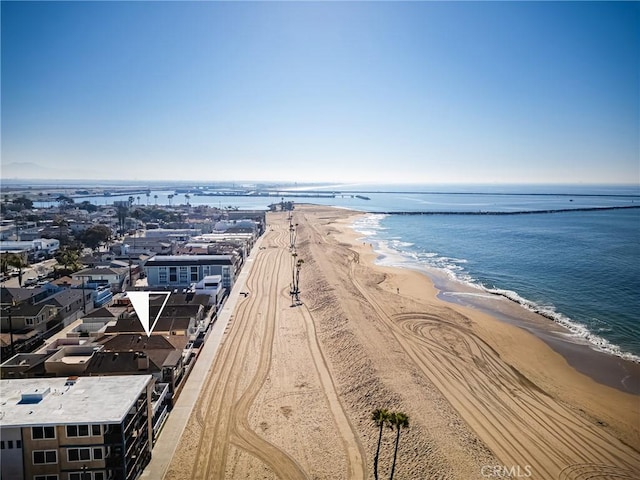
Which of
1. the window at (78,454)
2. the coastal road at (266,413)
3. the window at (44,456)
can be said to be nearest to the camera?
the window at (44,456)

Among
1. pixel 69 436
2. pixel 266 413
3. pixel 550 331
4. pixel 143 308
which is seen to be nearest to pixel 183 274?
pixel 143 308

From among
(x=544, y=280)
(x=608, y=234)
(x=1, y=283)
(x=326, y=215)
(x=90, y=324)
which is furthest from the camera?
(x=326, y=215)

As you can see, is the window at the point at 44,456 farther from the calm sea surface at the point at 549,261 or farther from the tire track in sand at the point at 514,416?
the calm sea surface at the point at 549,261

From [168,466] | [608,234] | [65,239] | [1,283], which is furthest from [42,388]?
[608,234]

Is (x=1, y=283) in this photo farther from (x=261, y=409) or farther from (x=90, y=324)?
(x=261, y=409)

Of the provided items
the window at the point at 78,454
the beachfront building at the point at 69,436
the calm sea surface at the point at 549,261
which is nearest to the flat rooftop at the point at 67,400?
the beachfront building at the point at 69,436

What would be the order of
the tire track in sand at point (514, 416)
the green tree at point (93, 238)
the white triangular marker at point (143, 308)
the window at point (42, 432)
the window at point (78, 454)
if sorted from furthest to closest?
the green tree at point (93, 238) → the white triangular marker at point (143, 308) → the tire track in sand at point (514, 416) → the window at point (78, 454) → the window at point (42, 432)

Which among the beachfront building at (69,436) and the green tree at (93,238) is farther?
the green tree at (93,238)
